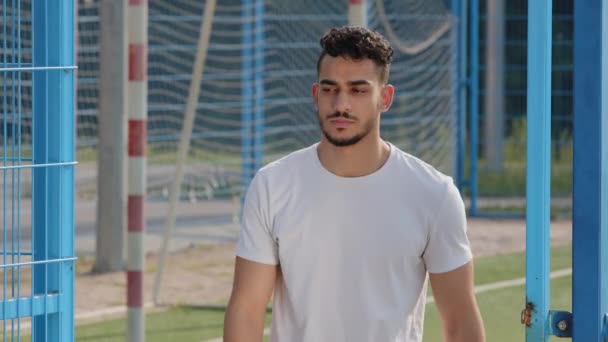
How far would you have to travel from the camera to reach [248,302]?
4.02 meters

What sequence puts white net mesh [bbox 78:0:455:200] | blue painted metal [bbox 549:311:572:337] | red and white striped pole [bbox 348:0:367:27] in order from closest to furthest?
blue painted metal [bbox 549:311:572:337] → red and white striped pole [bbox 348:0:367:27] → white net mesh [bbox 78:0:455:200]

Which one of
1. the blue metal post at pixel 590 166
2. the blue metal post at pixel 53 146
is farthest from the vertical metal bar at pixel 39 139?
the blue metal post at pixel 590 166

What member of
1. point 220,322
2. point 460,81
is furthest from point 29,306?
point 460,81

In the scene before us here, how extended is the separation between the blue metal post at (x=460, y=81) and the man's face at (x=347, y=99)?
34.3 feet

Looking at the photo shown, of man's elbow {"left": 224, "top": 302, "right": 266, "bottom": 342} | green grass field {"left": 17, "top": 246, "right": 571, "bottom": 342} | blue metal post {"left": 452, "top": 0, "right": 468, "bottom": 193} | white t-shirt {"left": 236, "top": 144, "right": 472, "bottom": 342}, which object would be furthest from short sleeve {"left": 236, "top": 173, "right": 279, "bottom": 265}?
blue metal post {"left": 452, "top": 0, "right": 468, "bottom": 193}

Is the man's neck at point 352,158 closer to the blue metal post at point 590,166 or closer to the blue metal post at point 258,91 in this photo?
the blue metal post at point 590,166

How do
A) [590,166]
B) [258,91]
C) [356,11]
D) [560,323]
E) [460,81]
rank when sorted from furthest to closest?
1. [460,81]
2. [258,91]
3. [356,11]
4. [560,323]
5. [590,166]

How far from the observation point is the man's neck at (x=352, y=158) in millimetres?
4074

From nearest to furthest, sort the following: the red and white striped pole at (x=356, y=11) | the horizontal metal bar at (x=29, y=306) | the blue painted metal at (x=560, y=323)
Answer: the blue painted metal at (x=560, y=323) < the horizontal metal bar at (x=29, y=306) < the red and white striped pole at (x=356, y=11)

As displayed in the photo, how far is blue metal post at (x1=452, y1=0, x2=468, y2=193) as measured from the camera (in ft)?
47.6

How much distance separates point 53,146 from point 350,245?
1135 millimetres

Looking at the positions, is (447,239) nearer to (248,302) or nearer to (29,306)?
(248,302)

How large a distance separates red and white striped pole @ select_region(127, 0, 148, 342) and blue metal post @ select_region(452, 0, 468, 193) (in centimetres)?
762

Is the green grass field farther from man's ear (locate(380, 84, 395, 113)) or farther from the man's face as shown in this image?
the man's face
